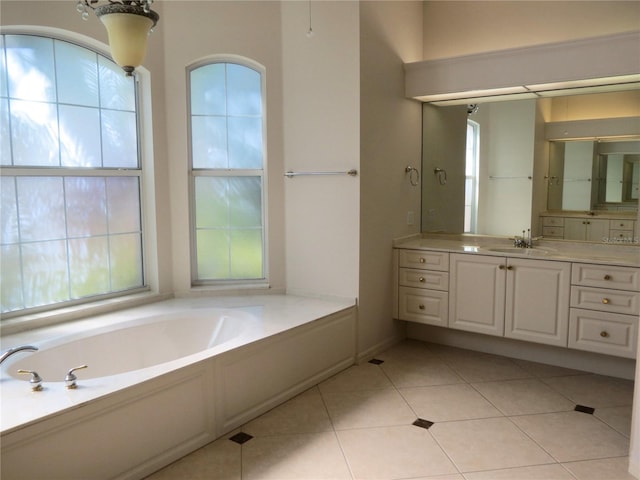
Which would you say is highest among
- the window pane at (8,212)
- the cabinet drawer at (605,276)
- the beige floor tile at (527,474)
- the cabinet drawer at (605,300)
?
the window pane at (8,212)

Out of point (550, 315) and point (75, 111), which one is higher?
point (75, 111)

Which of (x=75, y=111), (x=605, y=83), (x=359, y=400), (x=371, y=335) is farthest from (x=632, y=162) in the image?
(x=75, y=111)

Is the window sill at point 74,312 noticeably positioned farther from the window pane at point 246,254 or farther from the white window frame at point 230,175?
the window pane at point 246,254

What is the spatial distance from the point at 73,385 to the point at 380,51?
2.89 meters

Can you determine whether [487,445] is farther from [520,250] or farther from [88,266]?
[88,266]

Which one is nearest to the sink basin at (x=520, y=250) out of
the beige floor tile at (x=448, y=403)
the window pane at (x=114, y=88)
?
the beige floor tile at (x=448, y=403)

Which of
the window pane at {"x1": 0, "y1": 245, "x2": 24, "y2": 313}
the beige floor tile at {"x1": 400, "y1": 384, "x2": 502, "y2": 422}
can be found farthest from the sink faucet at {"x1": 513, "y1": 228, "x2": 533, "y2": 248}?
the window pane at {"x1": 0, "y1": 245, "x2": 24, "y2": 313}

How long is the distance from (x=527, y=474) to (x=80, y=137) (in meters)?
3.16

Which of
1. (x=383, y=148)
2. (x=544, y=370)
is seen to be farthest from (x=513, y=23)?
(x=544, y=370)

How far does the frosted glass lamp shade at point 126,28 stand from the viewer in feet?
6.40

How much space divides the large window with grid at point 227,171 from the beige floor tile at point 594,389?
2215mm

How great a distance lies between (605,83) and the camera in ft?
11.4

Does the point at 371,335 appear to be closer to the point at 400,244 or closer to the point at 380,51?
the point at 400,244

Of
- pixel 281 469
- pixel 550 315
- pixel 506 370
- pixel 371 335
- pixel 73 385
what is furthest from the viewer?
pixel 371 335
